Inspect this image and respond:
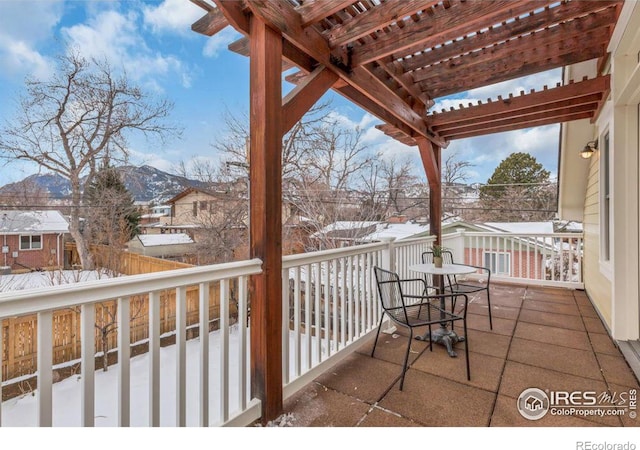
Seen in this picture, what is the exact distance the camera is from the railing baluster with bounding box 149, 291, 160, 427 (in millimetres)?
1402

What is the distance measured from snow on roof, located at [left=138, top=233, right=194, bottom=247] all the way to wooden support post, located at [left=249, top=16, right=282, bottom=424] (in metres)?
4.27

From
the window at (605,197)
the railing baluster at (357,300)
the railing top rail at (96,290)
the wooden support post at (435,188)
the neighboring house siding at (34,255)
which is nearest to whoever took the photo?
the railing top rail at (96,290)

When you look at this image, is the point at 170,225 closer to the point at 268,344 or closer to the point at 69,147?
the point at 69,147

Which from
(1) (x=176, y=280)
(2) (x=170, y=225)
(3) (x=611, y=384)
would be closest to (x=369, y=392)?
(1) (x=176, y=280)

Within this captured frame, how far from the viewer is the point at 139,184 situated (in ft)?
16.0

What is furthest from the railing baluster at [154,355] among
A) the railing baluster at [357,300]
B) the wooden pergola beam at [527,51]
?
the wooden pergola beam at [527,51]

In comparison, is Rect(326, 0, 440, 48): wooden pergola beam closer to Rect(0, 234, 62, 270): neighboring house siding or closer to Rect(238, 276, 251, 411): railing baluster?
Rect(238, 276, 251, 411): railing baluster

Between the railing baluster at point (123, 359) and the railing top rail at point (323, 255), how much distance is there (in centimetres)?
94

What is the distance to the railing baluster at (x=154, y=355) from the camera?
140 cm

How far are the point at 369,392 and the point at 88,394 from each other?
1.67 meters

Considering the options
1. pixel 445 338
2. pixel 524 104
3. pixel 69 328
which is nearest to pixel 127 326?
pixel 445 338

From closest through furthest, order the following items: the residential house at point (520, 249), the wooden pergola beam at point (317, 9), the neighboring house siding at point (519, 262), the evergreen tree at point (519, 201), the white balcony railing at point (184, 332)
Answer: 1. the white balcony railing at point (184, 332)
2. the wooden pergola beam at point (317, 9)
3. the residential house at point (520, 249)
4. the neighboring house siding at point (519, 262)
5. the evergreen tree at point (519, 201)

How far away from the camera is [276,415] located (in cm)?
188

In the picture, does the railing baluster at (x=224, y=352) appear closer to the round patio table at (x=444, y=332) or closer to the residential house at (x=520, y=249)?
the round patio table at (x=444, y=332)
